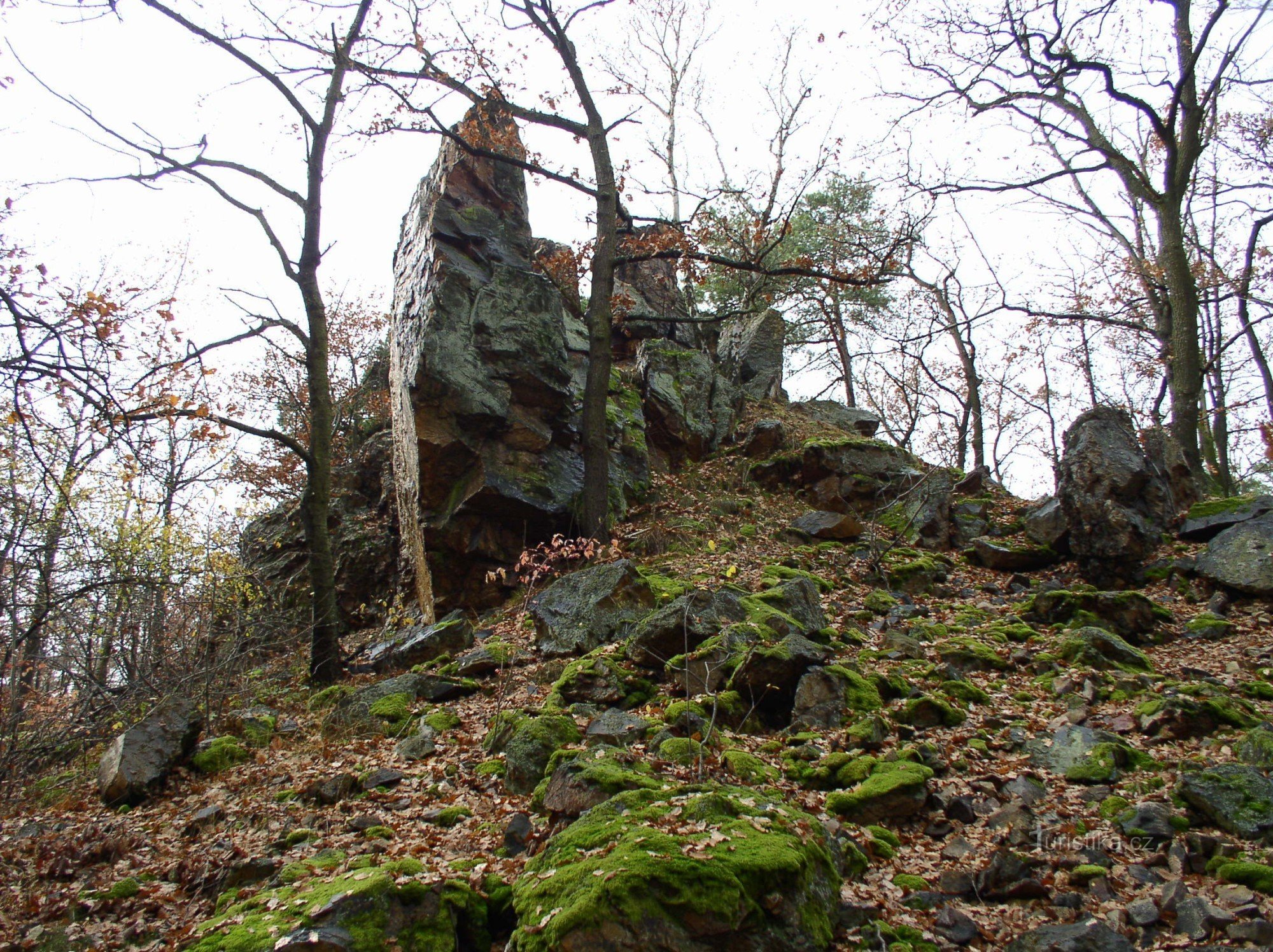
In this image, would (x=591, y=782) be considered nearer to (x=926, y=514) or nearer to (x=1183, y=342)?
(x=926, y=514)

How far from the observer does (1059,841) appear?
4480 millimetres

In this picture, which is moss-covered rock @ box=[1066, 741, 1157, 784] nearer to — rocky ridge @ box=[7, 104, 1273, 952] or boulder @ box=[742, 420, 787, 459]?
rocky ridge @ box=[7, 104, 1273, 952]

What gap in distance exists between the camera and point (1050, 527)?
10.3m

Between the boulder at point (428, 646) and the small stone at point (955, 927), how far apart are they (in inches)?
253

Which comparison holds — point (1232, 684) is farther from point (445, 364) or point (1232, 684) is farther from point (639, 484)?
point (445, 364)

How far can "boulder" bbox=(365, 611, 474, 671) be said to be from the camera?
355 inches

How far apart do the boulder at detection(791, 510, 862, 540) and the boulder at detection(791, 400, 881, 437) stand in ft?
23.2

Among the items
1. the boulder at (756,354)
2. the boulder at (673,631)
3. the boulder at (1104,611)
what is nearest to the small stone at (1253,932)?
the boulder at (673,631)

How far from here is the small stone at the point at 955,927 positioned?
12.2 feet

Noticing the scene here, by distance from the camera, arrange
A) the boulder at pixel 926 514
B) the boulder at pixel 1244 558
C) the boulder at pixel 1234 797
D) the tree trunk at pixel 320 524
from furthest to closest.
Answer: the boulder at pixel 926 514 < the tree trunk at pixel 320 524 < the boulder at pixel 1244 558 < the boulder at pixel 1234 797

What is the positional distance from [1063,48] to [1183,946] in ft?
44.1

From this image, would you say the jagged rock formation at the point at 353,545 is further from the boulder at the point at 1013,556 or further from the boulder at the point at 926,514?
the boulder at the point at 1013,556

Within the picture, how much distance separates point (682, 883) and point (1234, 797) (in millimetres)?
3703

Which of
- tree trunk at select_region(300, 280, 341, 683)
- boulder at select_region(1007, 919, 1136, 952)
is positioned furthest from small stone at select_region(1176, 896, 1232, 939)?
tree trunk at select_region(300, 280, 341, 683)
